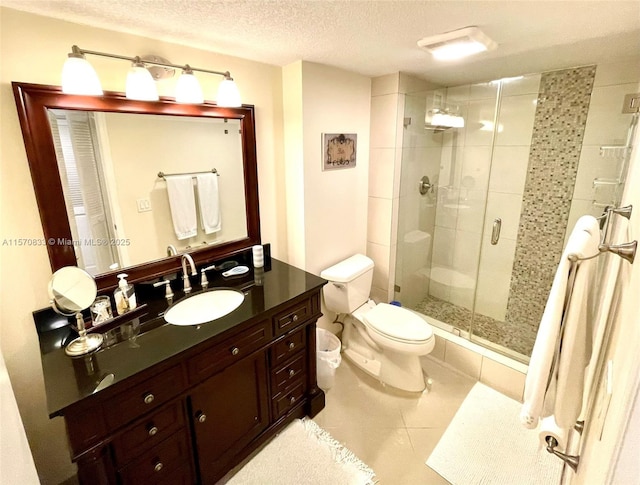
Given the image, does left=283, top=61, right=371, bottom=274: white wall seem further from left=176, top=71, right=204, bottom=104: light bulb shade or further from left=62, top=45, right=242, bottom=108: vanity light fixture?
left=176, top=71, right=204, bottom=104: light bulb shade

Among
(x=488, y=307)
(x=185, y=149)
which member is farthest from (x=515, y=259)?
(x=185, y=149)

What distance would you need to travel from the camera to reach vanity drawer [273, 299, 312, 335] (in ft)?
5.19

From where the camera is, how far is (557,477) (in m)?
1.58

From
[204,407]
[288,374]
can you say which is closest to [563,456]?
[288,374]

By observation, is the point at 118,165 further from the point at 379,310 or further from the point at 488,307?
the point at 488,307

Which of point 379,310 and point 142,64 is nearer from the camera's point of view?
point 142,64

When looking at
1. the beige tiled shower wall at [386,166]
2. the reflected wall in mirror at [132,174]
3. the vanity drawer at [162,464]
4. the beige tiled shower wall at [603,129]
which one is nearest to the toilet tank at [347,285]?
the beige tiled shower wall at [386,166]

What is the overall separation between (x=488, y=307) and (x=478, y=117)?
1673mm

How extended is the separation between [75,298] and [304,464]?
53.8 inches

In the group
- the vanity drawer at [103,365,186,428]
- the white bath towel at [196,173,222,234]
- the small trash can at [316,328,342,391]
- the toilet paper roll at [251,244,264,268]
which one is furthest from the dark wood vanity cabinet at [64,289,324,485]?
the white bath towel at [196,173,222,234]

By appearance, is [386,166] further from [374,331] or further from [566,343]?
[566,343]

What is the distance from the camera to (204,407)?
1376 millimetres

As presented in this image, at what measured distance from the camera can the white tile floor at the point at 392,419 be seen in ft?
5.48

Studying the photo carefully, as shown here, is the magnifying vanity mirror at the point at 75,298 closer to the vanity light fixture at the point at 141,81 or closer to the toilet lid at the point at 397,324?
the vanity light fixture at the point at 141,81
